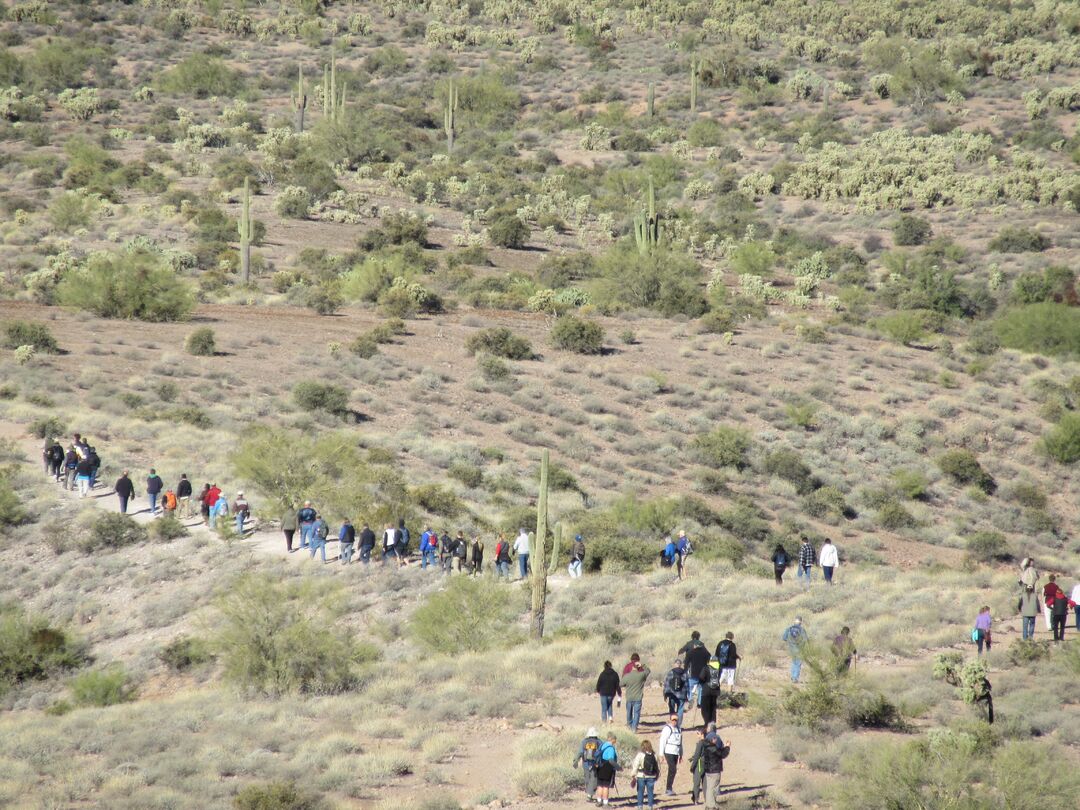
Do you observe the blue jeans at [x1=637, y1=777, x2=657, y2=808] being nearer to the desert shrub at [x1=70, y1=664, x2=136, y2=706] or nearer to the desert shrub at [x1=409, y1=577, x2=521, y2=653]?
the desert shrub at [x1=409, y1=577, x2=521, y2=653]

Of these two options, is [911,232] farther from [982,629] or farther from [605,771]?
[605,771]

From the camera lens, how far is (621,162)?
236ft

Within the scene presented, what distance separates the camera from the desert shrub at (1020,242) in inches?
2227

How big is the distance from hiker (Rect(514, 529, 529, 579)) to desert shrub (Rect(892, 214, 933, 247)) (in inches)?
1665

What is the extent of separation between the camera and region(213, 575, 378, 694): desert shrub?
16.7m

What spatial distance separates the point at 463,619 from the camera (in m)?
19.1

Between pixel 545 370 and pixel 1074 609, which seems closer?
pixel 1074 609

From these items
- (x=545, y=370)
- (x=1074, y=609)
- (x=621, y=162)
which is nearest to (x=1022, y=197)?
(x=621, y=162)

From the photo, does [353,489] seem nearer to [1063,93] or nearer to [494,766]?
[494,766]

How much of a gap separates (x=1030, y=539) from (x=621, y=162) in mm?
46058

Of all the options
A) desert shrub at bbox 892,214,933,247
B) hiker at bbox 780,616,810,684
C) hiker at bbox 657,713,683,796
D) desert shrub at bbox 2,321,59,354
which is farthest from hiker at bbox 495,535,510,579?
desert shrub at bbox 892,214,933,247

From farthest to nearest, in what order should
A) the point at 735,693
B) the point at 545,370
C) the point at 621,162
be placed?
the point at 621,162 < the point at 545,370 < the point at 735,693

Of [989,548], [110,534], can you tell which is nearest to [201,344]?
[110,534]

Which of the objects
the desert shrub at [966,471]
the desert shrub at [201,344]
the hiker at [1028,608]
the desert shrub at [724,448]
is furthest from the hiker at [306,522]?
the desert shrub at [966,471]
